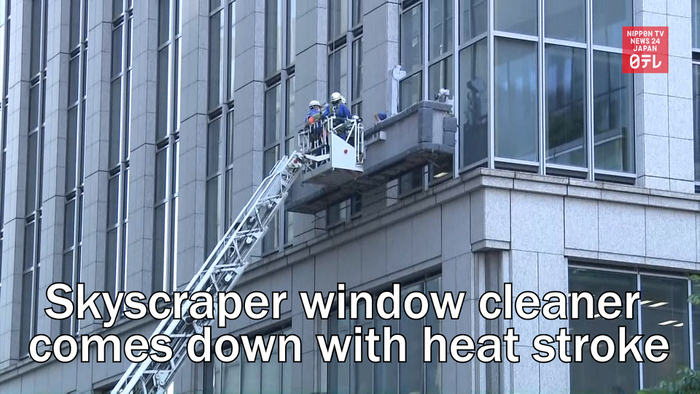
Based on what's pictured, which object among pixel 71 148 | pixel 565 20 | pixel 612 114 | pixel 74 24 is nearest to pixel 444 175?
pixel 612 114

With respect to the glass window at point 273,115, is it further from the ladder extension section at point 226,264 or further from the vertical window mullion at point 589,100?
the vertical window mullion at point 589,100

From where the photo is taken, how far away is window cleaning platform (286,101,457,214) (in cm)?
3500

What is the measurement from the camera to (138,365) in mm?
39812

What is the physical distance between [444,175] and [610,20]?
5097 millimetres

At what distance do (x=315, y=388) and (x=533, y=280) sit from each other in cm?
808

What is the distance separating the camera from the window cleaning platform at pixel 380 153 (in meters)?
35.0

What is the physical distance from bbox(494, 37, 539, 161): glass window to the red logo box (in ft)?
7.09

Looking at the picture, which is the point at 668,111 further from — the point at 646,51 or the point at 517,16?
the point at 517,16

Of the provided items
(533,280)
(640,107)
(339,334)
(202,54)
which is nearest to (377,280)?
(339,334)

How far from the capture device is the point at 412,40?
37875 mm

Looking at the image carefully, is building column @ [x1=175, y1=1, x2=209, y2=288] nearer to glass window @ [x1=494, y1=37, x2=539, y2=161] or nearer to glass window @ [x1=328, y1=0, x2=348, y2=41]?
glass window @ [x1=328, y1=0, x2=348, y2=41]

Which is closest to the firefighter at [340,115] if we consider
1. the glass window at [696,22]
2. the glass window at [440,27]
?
the glass window at [440,27]

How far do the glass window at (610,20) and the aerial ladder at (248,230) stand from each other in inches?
229

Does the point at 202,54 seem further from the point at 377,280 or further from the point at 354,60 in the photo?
the point at 377,280
